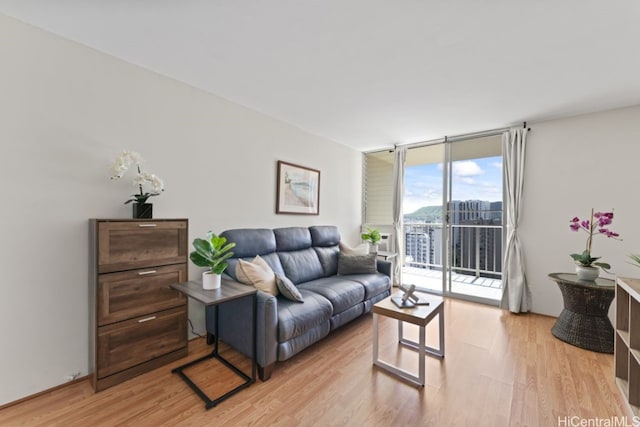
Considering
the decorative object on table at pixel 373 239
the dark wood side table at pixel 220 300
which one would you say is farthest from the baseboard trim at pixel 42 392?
the decorative object on table at pixel 373 239

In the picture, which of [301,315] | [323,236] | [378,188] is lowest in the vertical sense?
[301,315]

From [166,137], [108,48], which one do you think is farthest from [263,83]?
[108,48]

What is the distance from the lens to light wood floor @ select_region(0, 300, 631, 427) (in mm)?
1582

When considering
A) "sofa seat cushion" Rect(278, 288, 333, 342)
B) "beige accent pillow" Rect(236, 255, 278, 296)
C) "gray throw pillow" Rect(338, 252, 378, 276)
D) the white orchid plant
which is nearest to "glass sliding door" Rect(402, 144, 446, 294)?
"gray throw pillow" Rect(338, 252, 378, 276)

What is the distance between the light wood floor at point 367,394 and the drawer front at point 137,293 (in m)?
0.51

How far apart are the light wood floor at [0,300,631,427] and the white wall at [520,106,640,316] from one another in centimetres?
116

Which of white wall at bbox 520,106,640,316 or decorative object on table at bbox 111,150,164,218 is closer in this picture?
decorative object on table at bbox 111,150,164,218

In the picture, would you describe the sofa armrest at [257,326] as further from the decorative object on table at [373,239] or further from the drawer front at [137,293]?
the decorative object on table at [373,239]

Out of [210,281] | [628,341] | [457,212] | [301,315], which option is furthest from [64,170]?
[457,212]

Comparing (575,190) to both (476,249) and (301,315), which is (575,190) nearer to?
(476,249)

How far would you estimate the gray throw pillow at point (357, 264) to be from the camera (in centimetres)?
339

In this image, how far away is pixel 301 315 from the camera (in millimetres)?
2162

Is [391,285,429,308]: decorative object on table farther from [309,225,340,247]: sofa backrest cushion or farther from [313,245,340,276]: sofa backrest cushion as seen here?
[309,225,340,247]: sofa backrest cushion

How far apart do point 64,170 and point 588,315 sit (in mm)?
4777
